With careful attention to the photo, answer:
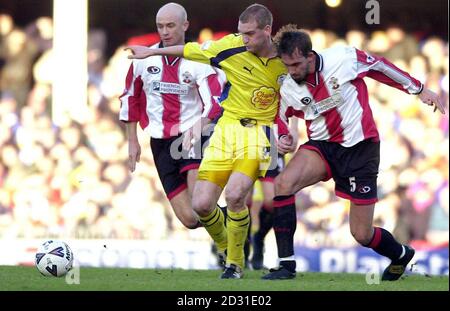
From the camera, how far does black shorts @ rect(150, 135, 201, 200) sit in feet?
34.5

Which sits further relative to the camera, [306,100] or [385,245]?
[385,245]

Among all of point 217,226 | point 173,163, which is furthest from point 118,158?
point 217,226

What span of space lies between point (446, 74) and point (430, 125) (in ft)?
2.05

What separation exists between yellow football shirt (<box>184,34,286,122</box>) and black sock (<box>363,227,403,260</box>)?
1216 millimetres

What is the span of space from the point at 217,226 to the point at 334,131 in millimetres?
1354

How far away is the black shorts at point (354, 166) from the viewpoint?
9.17m

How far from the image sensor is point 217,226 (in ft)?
32.3

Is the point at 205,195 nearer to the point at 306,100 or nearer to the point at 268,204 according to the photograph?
the point at 306,100

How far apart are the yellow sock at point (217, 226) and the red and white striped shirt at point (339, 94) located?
1.00 metres

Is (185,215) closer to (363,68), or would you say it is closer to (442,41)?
(363,68)

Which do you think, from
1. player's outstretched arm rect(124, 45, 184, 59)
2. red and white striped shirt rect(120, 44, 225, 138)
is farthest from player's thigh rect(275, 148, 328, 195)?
red and white striped shirt rect(120, 44, 225, 138)

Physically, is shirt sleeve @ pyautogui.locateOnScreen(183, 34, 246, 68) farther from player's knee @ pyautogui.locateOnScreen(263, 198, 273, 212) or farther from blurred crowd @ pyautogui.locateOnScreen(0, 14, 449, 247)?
blurred crowd @ pyautogui.locateOnScreen(0, 14, 449, 247)

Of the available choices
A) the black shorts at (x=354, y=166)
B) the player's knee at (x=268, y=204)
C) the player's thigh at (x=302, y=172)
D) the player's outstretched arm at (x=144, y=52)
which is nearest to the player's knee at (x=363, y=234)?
the black shorts at (x=354, y=166)

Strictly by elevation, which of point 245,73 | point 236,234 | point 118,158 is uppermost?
point 245,73
